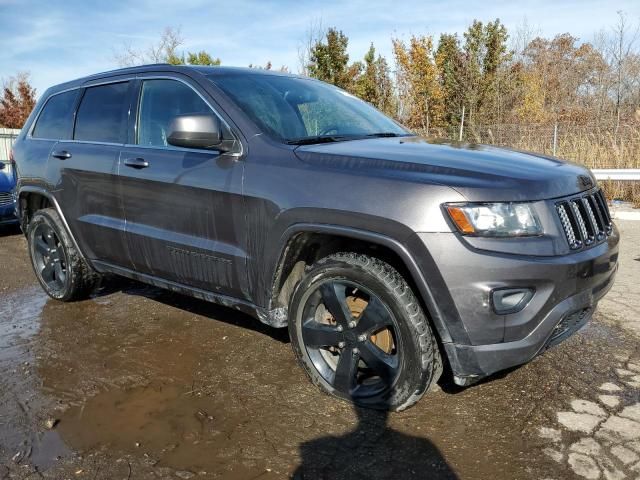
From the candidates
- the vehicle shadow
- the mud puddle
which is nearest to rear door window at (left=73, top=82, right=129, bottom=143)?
the mud puddle

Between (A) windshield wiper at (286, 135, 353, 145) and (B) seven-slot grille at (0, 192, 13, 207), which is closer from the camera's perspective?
(A) windshield wiper at (286, 135, 353, 145)

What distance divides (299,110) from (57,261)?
2.66 m

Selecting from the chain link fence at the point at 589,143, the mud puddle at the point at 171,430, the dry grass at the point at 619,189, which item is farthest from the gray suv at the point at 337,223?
the dry grass at the point at 619,189

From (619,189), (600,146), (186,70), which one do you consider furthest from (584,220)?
(600,146)

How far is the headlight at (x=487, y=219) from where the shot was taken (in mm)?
2344

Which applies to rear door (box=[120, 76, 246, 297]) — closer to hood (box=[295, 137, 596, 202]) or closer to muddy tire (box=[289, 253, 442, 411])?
muddy tire (box=[289, 253, 442, 411])

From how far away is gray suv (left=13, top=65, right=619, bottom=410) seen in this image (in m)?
2.37

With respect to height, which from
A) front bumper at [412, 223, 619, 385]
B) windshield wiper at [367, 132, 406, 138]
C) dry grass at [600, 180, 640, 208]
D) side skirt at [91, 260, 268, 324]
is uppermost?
windshield wiper at [367, 132, 406, 138]

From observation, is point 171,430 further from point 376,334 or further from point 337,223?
point 337,223

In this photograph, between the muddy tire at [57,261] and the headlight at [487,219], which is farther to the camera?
the muddy tire at [57,261]

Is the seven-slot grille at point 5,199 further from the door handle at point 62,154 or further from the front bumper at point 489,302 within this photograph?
the front bumper at point 489,302

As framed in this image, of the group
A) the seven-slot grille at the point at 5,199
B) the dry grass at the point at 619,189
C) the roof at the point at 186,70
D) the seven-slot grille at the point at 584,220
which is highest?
the roof at the point at 186,70

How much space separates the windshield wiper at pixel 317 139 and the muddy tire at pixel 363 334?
69 cm

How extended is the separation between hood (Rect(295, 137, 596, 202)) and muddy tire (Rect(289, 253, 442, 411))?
0.47m
